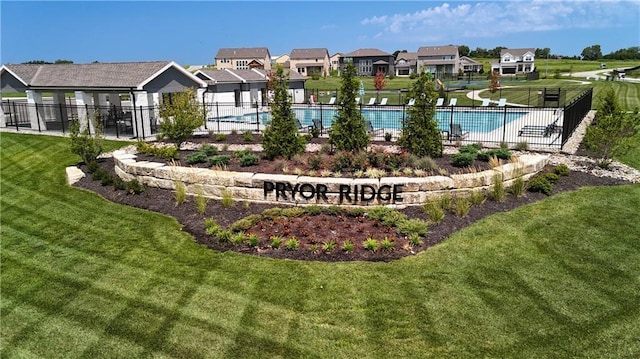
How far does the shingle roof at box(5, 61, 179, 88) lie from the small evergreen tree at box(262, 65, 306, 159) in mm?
11092

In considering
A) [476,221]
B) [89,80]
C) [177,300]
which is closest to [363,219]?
[476,221]

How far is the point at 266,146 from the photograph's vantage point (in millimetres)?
13461

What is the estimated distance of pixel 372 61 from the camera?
100562 millimetres

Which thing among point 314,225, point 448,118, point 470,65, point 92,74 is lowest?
point 314,225

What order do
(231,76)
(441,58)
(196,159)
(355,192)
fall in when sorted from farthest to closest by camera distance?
(441,58)
(231,76)
(196,159)
(355,192)

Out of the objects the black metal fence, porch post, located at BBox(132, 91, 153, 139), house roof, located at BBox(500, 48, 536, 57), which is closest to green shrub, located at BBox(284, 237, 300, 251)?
the black metal fence

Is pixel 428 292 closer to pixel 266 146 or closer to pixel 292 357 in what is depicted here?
pixel 292 357

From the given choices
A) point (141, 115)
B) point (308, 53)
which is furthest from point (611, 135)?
point (308, 53)

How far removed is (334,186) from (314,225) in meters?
1.36

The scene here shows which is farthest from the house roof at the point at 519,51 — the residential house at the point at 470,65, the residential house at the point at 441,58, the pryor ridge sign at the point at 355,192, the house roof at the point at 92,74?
the pryor ridge sign at the point at 355,192

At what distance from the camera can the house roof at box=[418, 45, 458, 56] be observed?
96062 mm

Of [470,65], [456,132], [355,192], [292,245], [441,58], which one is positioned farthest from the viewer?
[470,65]

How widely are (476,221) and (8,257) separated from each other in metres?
8.92

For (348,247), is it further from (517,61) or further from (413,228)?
(517,61)
